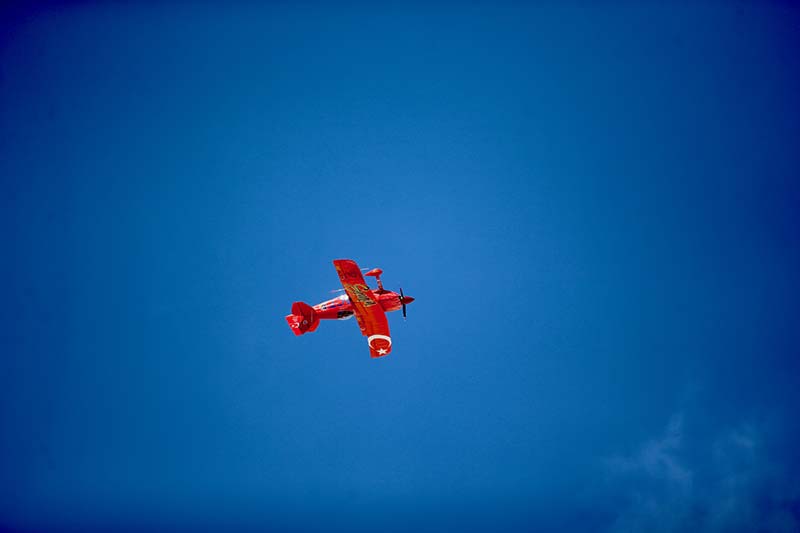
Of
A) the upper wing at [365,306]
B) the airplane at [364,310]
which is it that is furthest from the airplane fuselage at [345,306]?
the upper wing at [365,306]

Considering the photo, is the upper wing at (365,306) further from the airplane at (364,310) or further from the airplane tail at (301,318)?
the airplane tail at (301,318)

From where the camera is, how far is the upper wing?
67.4 feet

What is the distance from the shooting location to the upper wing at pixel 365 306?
67.4 feet

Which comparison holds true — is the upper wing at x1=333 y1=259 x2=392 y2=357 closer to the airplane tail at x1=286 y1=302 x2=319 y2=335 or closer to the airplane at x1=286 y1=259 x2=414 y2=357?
the airplane at x1=286 y1=259 x2=414 y2=357

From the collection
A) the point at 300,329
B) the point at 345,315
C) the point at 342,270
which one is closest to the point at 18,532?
the point at 300,329

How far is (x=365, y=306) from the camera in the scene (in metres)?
22.4

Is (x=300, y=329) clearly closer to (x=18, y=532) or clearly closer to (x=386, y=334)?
(x=386, y=334)

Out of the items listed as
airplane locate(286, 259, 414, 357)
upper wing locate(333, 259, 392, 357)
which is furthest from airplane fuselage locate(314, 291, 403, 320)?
upper wing locate(333, 259, 392, 357)

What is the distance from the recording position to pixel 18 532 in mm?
33656

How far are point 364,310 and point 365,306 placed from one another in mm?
390

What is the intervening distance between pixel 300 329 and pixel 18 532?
A: 104 feet

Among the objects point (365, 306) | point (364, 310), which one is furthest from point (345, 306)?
point (365, 306)

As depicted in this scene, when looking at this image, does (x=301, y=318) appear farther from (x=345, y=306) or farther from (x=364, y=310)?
(x=364, y=310)

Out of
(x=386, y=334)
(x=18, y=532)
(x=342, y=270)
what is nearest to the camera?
(x=342, y=270)
